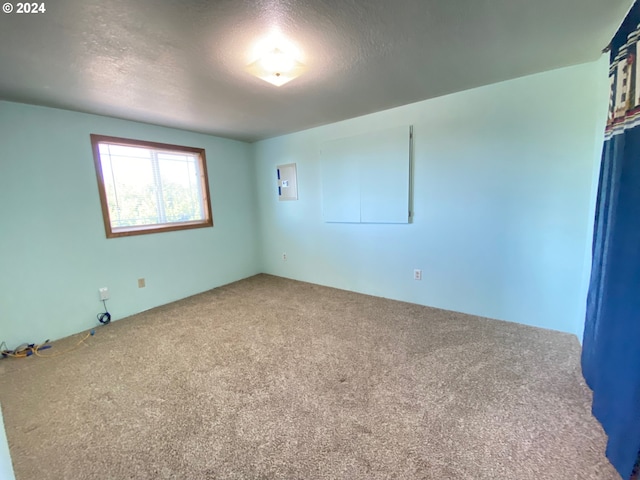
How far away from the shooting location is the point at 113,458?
1.34m

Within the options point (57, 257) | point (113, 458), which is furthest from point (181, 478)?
point (57, 257)

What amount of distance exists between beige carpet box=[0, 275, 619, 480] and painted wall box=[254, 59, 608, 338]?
0.38 metres

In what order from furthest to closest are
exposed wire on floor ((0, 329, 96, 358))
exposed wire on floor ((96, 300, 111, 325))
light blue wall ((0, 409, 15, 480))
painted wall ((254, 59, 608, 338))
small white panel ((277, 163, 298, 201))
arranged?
1. small white panel ((277, 163, 298, 201))
2. exposed wire on floor ((96, 300, 111, 325))
3. exposed wire on floor ((0, 329, 96, 358))
4. painted wall ((254, 59, 608, 338))
5. light blue wall ((0, 409, 15, 480))

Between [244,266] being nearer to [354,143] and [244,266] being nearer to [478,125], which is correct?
[354,143]

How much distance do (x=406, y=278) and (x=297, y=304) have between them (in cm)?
141

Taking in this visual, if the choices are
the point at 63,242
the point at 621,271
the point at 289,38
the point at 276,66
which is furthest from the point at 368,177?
the point at 63,242

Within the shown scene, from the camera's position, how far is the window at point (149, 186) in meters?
2.97

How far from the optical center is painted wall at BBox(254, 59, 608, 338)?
85.7 inches

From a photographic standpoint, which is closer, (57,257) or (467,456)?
(467,456)

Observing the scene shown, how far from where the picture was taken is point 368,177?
3273mm

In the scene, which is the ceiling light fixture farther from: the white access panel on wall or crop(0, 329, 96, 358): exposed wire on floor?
crop(0, 329, 96, 358): exposed wire on floor

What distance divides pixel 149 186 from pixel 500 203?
4097mm

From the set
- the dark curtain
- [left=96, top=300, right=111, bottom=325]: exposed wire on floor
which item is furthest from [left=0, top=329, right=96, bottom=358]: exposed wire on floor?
the dark curtain

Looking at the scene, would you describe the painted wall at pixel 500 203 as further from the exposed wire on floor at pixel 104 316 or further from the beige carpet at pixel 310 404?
the exposed wire on floor at pixel 104 316
